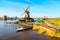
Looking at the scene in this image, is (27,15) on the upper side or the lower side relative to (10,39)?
upper

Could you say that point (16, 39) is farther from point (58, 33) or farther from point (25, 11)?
point (25, 11)

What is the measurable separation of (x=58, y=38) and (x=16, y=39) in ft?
34.9

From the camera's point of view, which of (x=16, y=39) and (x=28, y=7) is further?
(x=28, y=7)

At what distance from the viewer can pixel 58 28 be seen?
87.3ft

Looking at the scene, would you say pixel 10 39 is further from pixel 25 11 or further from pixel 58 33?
pixel 25 11

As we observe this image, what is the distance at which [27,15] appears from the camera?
3049 inches

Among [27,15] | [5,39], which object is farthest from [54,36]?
[27,15]

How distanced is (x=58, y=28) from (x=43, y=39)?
4727 millimetres

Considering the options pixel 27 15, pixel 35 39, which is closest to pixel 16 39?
pixel 35 39

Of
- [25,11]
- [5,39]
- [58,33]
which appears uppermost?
[25,11]

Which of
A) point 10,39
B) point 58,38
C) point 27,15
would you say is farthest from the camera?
point 27,15

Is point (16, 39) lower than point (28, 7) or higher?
lower

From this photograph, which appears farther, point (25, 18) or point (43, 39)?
point (25, 18)

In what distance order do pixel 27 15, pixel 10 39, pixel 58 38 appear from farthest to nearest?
pixel 27 15 < pixel 10 39 < pixel 58 38
